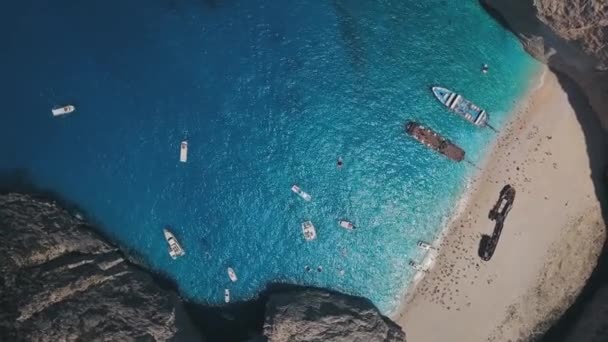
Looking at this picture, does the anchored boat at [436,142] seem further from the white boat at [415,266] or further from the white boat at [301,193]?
the white boat at [301,193]

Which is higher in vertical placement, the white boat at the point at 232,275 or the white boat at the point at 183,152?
the white boat at the point at 183,152

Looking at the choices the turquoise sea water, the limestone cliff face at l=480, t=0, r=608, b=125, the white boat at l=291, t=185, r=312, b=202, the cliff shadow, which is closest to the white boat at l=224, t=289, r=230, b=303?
the turquoise sea water

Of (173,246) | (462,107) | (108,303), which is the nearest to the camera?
(108,303)

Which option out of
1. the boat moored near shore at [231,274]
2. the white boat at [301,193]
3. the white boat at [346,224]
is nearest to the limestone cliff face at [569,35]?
the white boat at [346,224]

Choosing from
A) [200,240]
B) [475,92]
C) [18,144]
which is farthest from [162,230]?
[475,92]

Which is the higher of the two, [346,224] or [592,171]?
[592,171]

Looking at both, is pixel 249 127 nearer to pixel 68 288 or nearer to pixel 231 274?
pixel 231 274

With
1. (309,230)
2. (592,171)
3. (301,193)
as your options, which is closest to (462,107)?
(592,171)
